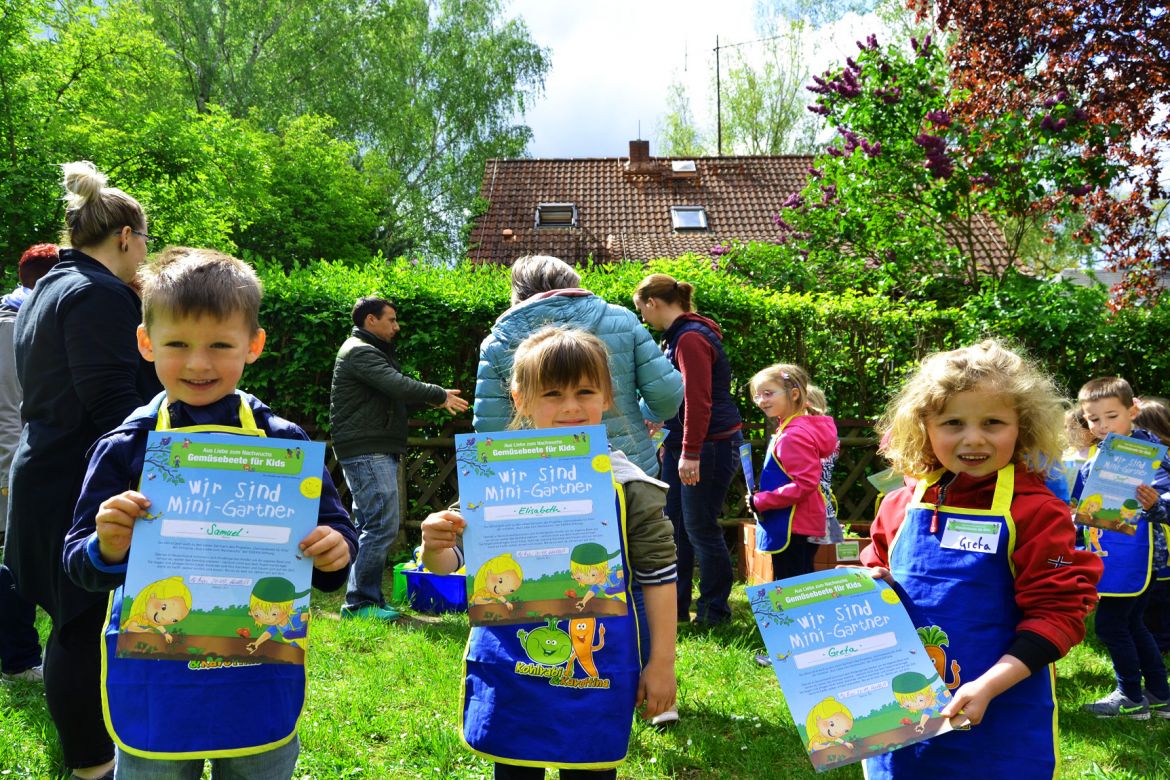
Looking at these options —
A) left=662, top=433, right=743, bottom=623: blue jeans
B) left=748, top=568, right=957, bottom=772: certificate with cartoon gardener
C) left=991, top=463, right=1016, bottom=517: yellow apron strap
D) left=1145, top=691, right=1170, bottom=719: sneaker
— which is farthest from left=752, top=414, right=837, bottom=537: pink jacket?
left=748, top=568, right=957, bottom=772: certificate with cartoon gardener

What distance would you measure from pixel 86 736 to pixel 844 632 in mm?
2355

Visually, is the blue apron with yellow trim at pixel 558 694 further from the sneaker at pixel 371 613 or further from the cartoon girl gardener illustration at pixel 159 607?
the sneaker at pixel 371 613

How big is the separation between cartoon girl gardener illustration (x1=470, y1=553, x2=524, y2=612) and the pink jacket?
327cm

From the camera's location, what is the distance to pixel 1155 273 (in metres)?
8.72

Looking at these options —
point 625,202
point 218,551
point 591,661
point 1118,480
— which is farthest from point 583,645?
point 625,202

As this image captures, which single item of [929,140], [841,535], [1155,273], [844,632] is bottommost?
[841,535]

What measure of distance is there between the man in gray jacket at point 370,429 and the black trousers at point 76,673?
2.88 metres

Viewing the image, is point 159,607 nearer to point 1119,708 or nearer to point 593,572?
point 593,572

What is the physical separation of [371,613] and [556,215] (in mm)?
17027

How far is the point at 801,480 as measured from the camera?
4922 millimetres

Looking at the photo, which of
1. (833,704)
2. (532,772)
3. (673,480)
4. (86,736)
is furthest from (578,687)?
(673,480)

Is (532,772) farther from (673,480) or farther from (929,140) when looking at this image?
(929,140)

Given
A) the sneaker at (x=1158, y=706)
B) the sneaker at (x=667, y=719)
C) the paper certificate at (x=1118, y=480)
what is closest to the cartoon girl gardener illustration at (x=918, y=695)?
the sneaker at (x=667, y=719)

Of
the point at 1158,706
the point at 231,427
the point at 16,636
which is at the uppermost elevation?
the point at 231,427
